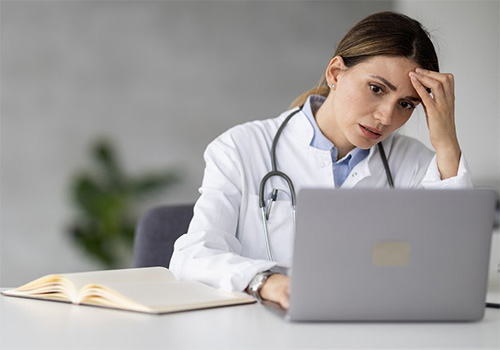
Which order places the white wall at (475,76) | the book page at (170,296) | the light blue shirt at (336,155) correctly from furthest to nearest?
the white wall at (475,76) < the light blue shirt at (336,155) < the book page at (170,296)

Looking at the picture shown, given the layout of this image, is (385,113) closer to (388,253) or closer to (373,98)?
(373,98)

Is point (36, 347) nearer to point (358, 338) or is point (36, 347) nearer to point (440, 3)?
point (358, 338)

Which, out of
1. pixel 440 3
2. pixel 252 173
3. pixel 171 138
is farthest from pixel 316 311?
pixel 171 138

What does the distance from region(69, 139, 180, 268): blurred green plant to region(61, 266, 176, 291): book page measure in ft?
16.1

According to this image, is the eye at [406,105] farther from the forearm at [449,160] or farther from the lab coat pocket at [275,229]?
the lab coat pocket at [275,229]

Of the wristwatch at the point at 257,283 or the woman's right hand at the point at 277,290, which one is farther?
the wristwatch at the point at 257,283

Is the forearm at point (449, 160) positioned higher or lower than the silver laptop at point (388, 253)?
higher

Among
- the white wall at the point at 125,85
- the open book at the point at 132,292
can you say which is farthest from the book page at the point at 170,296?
the white wall at the point at 125,85

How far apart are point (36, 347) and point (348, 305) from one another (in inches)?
15.8

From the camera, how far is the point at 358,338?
0.85 m

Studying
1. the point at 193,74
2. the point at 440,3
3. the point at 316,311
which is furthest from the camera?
the point at 193,74

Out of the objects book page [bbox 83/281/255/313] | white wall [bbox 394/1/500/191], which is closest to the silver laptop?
book page [bbox 83/281/255/313]

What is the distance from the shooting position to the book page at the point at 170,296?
3.33ft

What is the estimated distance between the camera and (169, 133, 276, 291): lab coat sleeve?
1215mm
